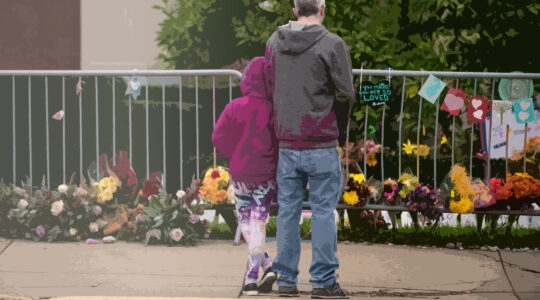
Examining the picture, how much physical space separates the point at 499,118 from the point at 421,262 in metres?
1.90

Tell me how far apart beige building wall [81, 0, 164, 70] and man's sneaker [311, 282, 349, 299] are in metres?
6.77

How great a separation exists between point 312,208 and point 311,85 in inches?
31.2

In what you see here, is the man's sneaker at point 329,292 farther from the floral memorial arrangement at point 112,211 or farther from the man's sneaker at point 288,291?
the floral memorial arrangement at point 112,211

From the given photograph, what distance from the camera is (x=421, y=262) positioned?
8070 mm

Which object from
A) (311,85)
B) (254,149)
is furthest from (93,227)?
(311,85)

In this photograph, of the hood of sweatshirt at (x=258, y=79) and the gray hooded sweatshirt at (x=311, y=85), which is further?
the hood of sweatshirt at (x=258, y=79)

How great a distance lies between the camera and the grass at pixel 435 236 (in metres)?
8.87

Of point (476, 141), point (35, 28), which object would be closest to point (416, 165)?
point (476, 141)

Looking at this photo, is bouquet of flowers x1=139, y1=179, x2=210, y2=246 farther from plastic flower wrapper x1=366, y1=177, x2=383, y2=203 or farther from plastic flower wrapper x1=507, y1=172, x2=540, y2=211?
plastic flower wrapper x1=507, y1=172, x2=540, y2=211

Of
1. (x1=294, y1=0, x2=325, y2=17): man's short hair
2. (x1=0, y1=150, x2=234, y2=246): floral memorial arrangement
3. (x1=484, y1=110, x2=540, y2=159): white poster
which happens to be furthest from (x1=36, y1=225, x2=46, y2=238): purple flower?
(x1=484, y1=110, x2=540, y2=159): white poster

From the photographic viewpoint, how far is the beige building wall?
13398 millimetres

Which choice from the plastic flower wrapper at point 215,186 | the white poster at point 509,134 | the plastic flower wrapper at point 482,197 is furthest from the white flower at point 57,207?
the white poster at point 509,134

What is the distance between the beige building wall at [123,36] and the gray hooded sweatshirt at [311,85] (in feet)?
21.6

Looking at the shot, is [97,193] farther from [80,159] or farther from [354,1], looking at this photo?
[354,1]
